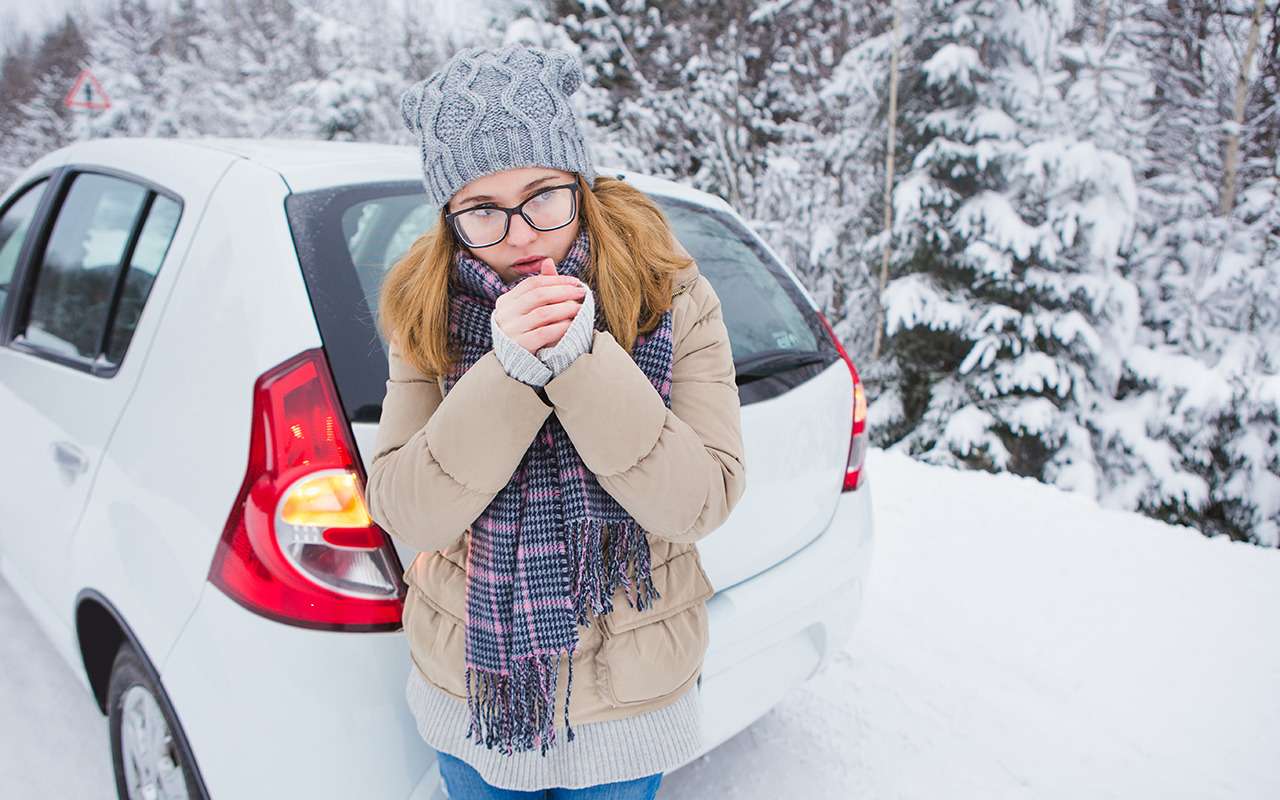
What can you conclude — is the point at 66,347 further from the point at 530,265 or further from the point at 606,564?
the point at 606,564

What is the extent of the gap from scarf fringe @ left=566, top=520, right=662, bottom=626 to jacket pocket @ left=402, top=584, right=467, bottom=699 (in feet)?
0.68

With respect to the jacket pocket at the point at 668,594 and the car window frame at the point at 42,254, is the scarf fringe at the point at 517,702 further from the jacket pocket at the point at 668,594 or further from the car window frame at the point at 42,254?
the car window frame at the point at 42,254

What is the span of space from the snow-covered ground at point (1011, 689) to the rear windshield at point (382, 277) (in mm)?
1214

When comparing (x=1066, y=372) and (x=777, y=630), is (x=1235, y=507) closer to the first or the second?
(x=1066, y=372)

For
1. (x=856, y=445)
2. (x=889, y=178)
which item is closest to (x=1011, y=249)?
(x=889, y=178)

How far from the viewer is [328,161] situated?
179cm

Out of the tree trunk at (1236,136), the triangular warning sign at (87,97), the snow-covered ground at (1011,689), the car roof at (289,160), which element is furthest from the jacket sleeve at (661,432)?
the triangular warning sign at (87,97)

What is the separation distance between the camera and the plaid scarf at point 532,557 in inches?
45.4

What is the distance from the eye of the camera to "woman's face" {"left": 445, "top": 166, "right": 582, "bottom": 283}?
117 cm

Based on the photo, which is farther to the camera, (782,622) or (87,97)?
(87,97)

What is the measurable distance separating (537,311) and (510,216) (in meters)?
0.24

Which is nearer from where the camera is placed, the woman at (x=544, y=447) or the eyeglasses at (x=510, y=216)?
the woman at (x=544, y=447)

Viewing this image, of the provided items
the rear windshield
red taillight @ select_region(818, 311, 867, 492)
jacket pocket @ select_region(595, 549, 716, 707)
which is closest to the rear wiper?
the rear windshield

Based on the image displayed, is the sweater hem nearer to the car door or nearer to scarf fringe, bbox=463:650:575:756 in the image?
scarf fringe, bbox=463:650:575:756
